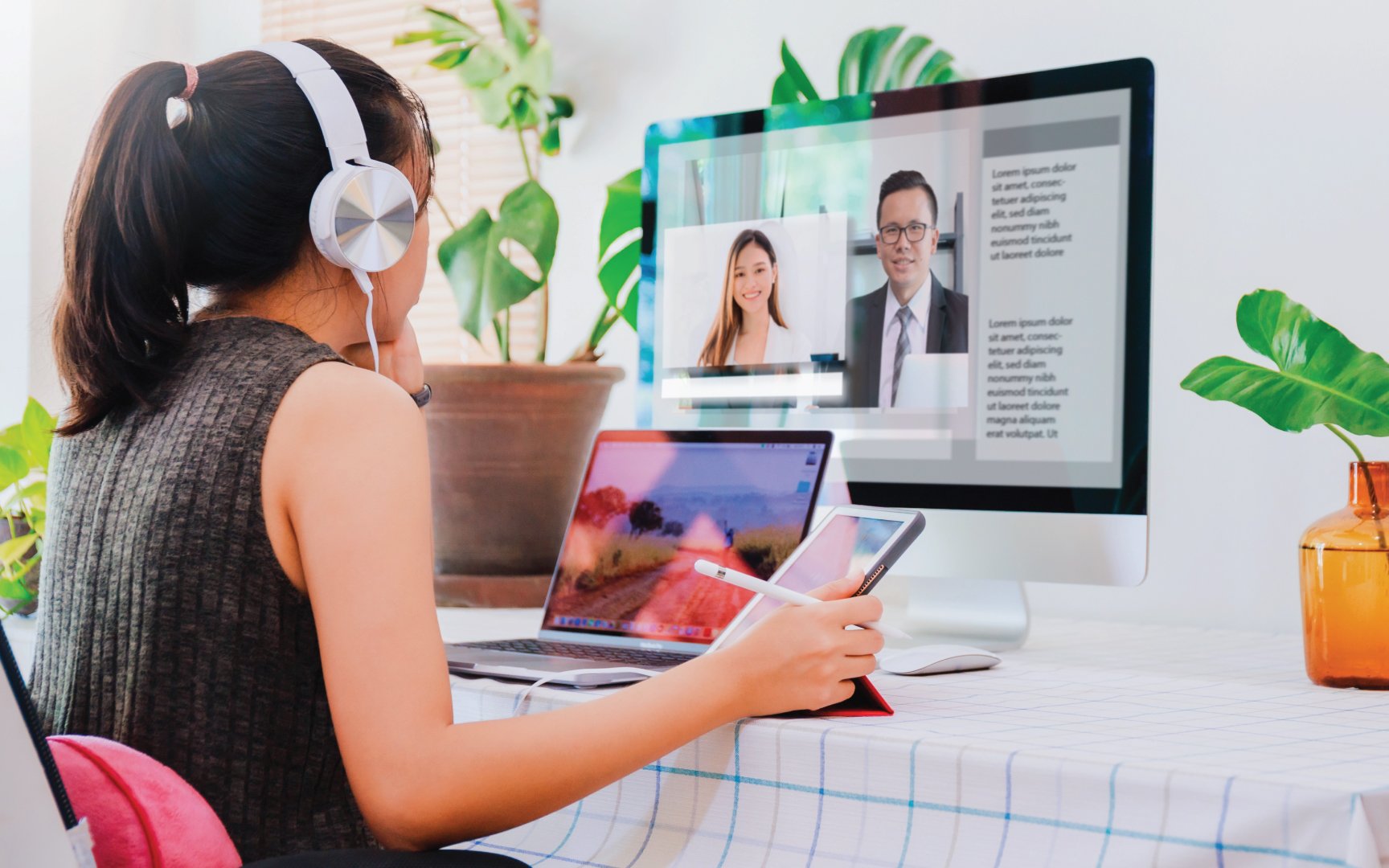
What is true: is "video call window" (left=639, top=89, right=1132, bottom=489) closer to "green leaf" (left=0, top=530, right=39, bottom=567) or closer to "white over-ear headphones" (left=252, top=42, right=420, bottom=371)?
"white over-ear headphones" (left=252, top=42, right=420, bottom=371)

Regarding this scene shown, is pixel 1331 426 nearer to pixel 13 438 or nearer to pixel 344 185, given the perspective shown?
pixel 344 185

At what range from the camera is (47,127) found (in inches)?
80.8

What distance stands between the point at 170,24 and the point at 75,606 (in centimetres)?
180

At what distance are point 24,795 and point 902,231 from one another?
34.7 inches

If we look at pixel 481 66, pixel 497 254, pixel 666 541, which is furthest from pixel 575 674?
pixel 481 66

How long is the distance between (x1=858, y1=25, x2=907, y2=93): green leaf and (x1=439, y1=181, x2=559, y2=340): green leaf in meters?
0.43

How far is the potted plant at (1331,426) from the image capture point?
863mm

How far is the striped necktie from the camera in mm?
1150

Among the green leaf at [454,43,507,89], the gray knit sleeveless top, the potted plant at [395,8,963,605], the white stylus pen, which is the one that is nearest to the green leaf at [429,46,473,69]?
the green leaf at [454,43,507,89]

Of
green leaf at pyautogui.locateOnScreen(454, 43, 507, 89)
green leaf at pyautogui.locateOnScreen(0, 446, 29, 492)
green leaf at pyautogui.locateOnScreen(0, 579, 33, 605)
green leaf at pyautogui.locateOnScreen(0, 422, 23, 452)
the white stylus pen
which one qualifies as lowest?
green leaf at pyautogui.locateOnScreen(0, 579, 33, 605)

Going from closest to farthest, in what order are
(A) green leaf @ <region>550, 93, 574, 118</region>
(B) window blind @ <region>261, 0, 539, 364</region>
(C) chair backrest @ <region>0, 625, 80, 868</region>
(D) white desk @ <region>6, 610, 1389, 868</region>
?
(C) chair backrest @ <region>0, 625, 80, 868</region> → (D) white desk @ <region>6, 610, 1389, 868</region> → (A) green leaf @ <region>550, 93, 574, 118</region> → (B) window blind @ <region>261, 0, 539, 364</region>

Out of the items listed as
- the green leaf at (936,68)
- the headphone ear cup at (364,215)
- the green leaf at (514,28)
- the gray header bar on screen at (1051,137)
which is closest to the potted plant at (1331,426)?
the gray header bar on screen at (1051,137)

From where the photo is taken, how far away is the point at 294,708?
29.7 inches

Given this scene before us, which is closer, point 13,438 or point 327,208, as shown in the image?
point 327,208
